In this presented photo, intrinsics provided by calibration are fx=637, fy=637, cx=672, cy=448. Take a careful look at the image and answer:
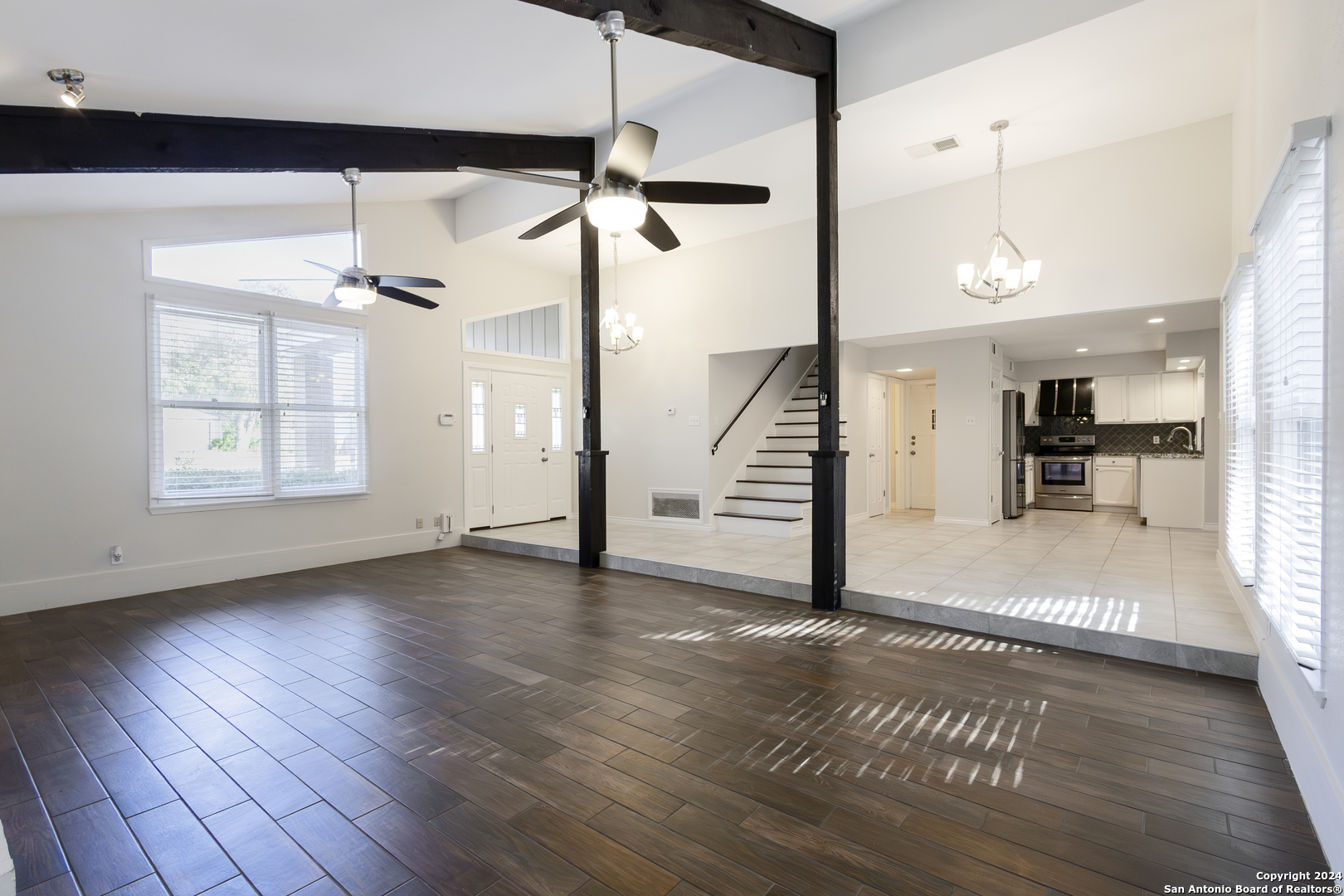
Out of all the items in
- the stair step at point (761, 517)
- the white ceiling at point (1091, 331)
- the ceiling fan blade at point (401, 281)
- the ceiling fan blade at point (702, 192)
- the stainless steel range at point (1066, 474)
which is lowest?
the stair step at point (761, 517)

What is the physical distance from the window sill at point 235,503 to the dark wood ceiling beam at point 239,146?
9.25 feet

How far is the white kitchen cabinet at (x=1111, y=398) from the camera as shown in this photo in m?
9.86

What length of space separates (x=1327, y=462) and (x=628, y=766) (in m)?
2.50

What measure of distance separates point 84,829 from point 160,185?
488cm

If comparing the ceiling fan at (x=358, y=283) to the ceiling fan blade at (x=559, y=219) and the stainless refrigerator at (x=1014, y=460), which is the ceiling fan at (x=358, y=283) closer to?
the ceiling fan blade at (x=559, y=219)

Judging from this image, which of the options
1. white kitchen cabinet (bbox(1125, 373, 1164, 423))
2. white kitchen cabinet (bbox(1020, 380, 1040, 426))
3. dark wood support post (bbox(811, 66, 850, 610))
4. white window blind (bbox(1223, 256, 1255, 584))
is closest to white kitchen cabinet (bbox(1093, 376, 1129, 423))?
white kitchen cabinet (bbox(1125, 373, 1164, 423))

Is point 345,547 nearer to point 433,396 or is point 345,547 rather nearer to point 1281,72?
point 433,396

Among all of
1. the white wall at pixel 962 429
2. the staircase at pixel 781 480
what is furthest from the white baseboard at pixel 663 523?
the white wall at pixel 962 429

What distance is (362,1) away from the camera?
348 cm

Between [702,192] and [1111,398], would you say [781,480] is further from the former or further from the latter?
[1111,398]

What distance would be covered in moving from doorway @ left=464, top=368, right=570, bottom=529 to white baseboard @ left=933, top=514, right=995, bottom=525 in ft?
16.6

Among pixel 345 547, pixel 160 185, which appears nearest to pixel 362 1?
pixel 160 185

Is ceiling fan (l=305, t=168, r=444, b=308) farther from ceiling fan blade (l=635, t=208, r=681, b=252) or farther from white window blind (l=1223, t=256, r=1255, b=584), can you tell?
white window blind (l=1223, t=256, r=1255, b=584)

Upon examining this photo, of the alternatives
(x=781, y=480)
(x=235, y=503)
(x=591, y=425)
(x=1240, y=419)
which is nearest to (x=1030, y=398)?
(x=781, y=480)
